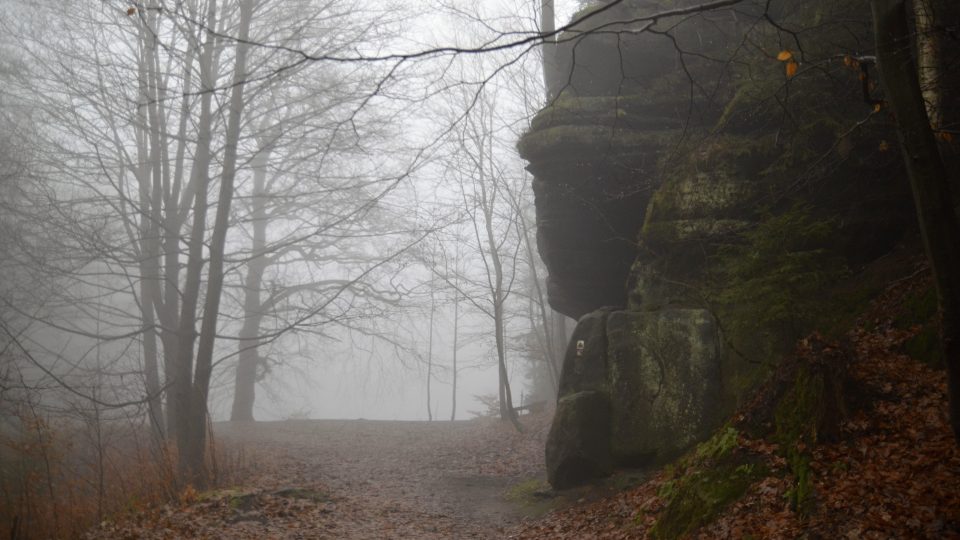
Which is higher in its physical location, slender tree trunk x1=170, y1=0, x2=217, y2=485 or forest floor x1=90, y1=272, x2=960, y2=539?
slender tree trunk x1=170, y1=0, x2=217, y2=485

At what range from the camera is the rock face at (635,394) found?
876 cm

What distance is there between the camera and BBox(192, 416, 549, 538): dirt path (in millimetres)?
8578

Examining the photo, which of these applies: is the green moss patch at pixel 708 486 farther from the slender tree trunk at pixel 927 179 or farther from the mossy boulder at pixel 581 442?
the mossy boulder at pixel 581 442

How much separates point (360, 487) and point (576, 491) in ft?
14.1

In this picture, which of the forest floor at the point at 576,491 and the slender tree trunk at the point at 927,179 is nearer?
the slender tree trunk at the point at 927,179

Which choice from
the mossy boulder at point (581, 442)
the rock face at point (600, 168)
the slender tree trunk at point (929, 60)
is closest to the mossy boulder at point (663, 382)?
the mossy boulder at point (581, 442)

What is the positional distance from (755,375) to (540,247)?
6.73 m

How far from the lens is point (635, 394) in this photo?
9.44m

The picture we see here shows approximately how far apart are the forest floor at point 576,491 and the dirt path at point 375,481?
0.13 ft

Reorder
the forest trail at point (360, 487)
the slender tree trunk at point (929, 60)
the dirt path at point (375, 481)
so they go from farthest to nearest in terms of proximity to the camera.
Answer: the dirt path at point (375, 481), the forest trail at point (360, 487), the slender tree trunk at point (929, 60)

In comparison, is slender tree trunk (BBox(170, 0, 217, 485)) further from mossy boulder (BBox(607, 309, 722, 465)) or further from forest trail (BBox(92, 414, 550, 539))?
mossy boulder (BBox(607, 309, 722, 465))

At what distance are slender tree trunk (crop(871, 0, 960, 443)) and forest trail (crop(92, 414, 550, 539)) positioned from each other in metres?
5.98

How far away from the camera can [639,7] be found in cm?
1377

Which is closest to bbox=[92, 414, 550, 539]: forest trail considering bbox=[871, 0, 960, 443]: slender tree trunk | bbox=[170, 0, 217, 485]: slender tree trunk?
bbox=[170, 0, 217, 485]: slender tree trunk
